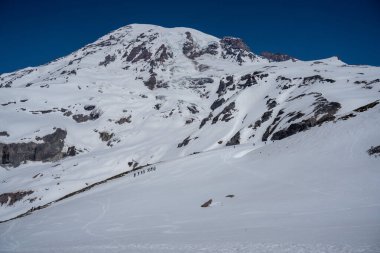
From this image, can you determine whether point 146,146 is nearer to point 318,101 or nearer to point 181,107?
point 181,107

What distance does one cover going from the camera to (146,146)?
122 m

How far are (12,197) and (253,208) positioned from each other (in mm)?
79735

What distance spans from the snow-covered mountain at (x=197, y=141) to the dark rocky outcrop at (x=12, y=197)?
285 mm

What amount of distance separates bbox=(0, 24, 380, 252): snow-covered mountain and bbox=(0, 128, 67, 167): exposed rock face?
0.35 m

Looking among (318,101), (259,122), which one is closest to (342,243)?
(318,101)

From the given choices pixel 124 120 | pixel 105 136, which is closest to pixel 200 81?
pixel 124 120

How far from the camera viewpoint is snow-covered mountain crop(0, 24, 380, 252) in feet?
85.4

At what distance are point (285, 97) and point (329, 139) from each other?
7127cm

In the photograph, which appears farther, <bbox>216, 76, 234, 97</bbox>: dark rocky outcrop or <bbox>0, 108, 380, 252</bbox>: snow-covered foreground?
<bbox>216, 76, 234, 97</bbox>: dark rocky outcrop

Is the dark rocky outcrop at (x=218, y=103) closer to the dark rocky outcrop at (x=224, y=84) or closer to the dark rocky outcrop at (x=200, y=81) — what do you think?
the dark rocky outcrop at (x=224, y=84)

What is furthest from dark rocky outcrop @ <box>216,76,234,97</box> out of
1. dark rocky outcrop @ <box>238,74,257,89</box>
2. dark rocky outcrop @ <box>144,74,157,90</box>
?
dark rocky outcrop @ <box>144,74,157,90</box>

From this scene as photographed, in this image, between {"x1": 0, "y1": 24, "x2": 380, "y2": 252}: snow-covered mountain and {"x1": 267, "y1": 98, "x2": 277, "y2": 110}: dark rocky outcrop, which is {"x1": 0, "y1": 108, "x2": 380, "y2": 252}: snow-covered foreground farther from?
{"x1": 267, "y1": 98, "x2": 277, "y2": 110}: dark rocky outcrop

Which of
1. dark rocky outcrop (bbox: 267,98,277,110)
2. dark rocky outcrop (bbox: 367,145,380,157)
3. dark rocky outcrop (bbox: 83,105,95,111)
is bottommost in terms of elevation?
dark rocky outcrop (bbox: 367,145,380,157)

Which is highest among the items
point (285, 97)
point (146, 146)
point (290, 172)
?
point (285, 97)
